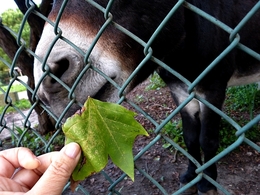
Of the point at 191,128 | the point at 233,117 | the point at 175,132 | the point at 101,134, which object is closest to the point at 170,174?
the point at 191,128

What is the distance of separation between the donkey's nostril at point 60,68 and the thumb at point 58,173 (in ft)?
1.71

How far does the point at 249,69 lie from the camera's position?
2.62 meters

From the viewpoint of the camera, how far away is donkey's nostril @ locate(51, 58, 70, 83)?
1278 millimetres

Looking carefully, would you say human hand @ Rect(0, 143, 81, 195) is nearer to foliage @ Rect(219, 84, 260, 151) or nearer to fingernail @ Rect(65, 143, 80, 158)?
fingernail @ Rect(65, 143, 80, 158)

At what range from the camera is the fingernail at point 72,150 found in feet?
2.79

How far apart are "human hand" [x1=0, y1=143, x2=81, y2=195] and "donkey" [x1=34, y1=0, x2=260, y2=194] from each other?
336 mm

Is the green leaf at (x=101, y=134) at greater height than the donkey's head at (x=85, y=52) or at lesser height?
lesser

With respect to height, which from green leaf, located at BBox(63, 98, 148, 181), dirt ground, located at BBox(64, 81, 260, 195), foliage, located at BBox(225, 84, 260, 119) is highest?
foliage, located at BBox(225, 84, 260, 119)

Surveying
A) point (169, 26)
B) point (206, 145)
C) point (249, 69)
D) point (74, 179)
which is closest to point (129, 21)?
point (169, 26)

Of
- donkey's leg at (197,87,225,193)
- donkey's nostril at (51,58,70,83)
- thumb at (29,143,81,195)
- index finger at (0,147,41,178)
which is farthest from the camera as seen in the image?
donkey's leg at (197,87,225,193)

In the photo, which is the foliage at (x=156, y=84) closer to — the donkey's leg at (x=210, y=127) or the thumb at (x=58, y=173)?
the donkey's leg at (x=210, y=127)

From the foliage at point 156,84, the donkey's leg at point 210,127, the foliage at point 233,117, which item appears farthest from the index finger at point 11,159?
the foliage at point 156,84

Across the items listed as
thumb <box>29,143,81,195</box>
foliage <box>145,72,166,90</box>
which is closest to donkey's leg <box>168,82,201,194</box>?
thumb <box>29,143,81,195</box>

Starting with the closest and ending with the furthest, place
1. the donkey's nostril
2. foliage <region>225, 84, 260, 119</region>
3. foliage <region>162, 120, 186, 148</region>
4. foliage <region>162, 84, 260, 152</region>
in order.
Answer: the donkey's nostril < foliage <region>162, 84, 260, 152</region> < foliage <region>162, 120, 186, 148</region> < foliage <region>225, 84, 260, 119</region>
